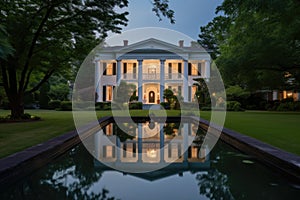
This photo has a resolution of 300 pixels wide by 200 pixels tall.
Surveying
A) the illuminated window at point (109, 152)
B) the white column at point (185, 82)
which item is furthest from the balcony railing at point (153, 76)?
the illuminated window at point (109, 152)

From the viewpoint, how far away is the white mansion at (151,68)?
29.8 metres

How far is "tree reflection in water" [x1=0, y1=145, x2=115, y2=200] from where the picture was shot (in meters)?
3.40

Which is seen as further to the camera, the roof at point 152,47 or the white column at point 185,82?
the roof at point 152,47

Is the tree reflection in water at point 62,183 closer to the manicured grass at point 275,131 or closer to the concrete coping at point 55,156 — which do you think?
the concrete coping at point 55,156

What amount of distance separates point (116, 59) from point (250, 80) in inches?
634

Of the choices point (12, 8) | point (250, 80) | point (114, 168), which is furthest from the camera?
point (250, 80)

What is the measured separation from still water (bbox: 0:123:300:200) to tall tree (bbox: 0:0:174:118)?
22.1 ft

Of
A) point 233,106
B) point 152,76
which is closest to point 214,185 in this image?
point 233,106

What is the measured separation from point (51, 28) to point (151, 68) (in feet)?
68.4

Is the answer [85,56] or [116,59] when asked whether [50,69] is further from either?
[116,59]

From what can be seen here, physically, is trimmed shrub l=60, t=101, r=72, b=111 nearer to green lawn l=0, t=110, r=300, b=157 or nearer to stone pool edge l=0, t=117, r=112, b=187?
green lawn l=0, t=110, r=300, b=157

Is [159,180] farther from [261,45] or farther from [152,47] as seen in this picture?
[152,47]

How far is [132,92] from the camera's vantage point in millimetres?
25891

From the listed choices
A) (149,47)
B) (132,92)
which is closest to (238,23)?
(132,92)
